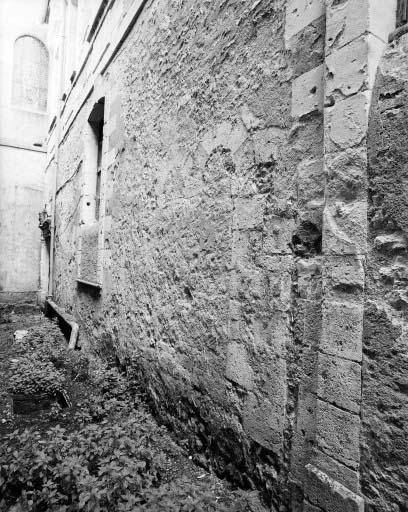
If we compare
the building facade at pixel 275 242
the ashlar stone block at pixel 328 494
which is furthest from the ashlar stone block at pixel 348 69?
the ashlar stone block at pixel 328 494

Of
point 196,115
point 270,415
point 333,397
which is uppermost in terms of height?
point 196,115

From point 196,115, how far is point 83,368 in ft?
9.78

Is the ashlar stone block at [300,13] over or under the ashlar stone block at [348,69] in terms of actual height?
over

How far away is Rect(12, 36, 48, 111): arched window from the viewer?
1172 cm

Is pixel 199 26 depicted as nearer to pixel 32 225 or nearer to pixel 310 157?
pixel 310 157

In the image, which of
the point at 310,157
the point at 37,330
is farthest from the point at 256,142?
the point at 37,330

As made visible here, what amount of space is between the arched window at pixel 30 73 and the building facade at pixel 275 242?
9572 millimetres

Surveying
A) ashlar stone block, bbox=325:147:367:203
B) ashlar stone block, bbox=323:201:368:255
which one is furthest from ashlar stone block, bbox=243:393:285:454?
ashlar stone block, bbox=325:147:367:203

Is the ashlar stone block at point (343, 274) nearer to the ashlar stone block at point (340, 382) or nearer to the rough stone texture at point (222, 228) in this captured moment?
the rough stone texture at point (222, 228)

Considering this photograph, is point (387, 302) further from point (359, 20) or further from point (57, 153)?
point (57, 153)

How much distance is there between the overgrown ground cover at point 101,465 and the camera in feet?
5.93

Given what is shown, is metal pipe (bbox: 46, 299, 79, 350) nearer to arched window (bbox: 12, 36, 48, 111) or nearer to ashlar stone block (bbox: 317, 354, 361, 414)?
ashlar stone block (bbox: 317, 354, 361, 414)

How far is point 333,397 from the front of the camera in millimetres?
1524

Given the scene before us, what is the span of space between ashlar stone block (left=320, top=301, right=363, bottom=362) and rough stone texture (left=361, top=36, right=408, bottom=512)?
1.3 inches
